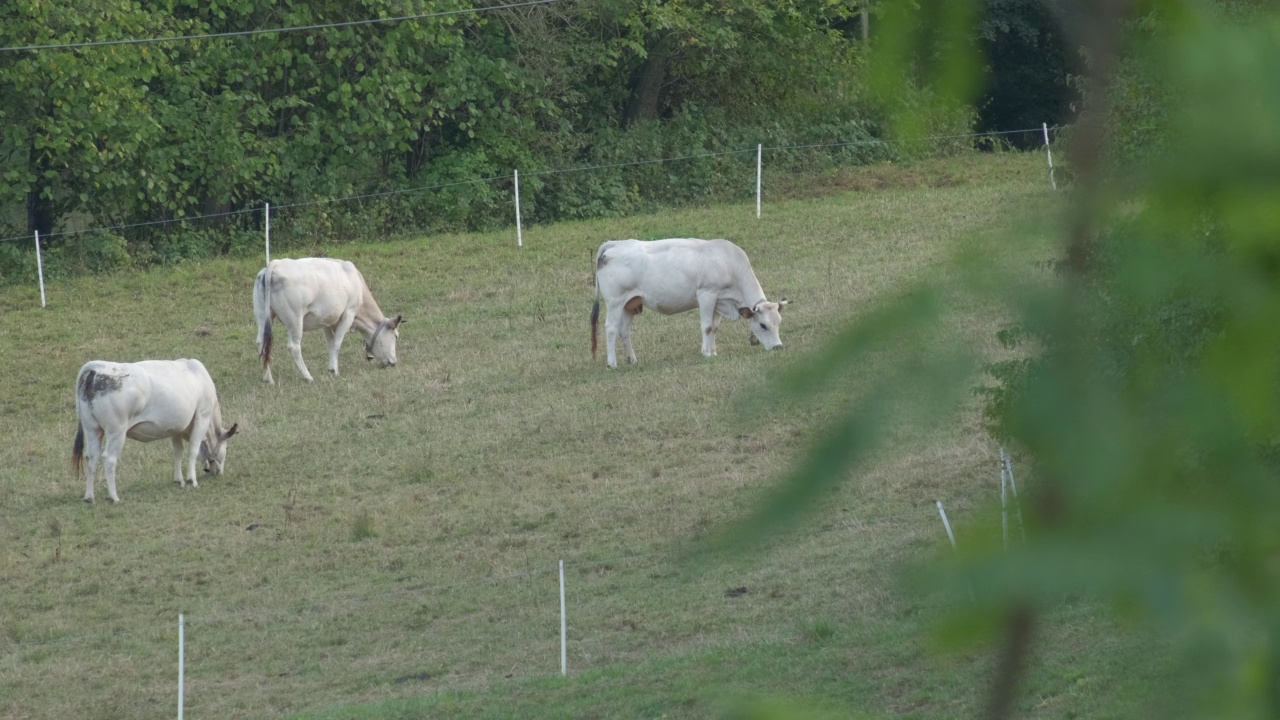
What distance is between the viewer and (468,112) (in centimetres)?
3250

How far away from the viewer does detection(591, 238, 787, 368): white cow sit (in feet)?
61.2

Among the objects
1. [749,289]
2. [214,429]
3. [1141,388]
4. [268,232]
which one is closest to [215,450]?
[214,429]

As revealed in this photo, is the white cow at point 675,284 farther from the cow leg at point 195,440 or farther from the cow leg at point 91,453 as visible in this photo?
the cow leg at point 91,453

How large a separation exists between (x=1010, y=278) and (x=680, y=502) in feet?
40.5

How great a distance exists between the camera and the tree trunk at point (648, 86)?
113ft

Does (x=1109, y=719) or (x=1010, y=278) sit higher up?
(x=1010, y=278)

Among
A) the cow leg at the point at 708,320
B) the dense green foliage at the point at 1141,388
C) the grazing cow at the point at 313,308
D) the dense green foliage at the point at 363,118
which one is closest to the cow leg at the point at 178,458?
the grazing cow at the point at 313,308

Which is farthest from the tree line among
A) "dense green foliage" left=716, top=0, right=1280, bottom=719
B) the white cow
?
"dense green foliage" left=716, top=0, right=1280, bottom=719

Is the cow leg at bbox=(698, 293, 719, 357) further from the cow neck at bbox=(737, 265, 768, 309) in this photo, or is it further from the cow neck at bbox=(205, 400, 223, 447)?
the cow neck at bbox=(205, 400, 223, 447)

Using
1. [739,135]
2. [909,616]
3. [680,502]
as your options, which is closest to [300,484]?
[680,502]

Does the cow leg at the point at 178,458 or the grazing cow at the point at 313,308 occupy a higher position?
the grazing cow at the point at 313,308

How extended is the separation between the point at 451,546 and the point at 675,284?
21.4 ft

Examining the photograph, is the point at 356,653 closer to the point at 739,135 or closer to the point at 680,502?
the point at 680,502

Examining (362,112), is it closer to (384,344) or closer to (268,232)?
(268,232)
